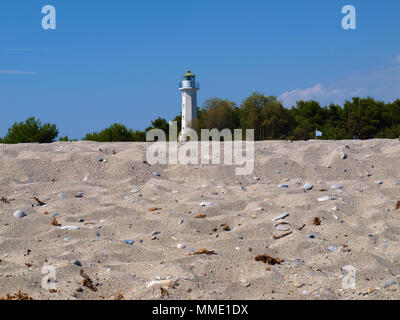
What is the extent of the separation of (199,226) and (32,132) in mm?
13418

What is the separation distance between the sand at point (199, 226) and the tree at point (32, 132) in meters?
9.08

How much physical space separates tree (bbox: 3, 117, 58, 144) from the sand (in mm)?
9077

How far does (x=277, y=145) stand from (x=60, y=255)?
5.35 meters

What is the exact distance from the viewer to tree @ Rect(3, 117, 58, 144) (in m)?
15.8

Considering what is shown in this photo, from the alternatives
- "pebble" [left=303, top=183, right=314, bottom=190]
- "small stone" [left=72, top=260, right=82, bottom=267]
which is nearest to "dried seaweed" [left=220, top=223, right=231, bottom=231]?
"small stone" [left=72, top=260, right=82, bottom=267]

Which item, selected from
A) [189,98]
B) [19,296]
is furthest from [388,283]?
[189,98]

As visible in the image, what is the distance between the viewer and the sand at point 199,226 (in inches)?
121

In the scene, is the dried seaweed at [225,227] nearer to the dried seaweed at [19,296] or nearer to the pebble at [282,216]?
the pebble at [282,216]

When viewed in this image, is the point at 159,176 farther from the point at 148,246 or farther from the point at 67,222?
the point at 148,246

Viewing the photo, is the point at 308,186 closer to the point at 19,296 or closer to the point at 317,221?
the point at 317,221

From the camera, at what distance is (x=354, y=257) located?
349cm

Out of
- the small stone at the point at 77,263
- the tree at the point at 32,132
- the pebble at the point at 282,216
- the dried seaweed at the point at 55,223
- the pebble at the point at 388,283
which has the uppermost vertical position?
the tree at the point at 32,132

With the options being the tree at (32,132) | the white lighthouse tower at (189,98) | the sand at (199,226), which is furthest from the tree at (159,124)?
the sand at (199,226)

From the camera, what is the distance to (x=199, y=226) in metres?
4.32
